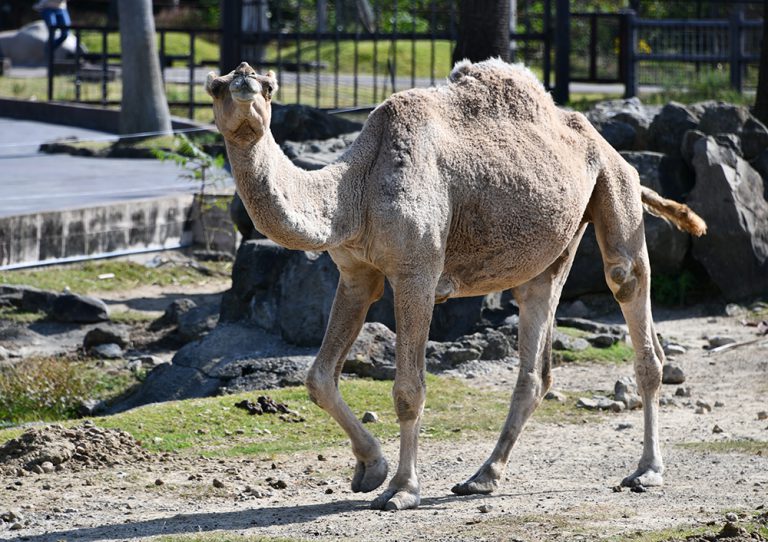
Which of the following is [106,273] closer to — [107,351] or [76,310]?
[76,310]

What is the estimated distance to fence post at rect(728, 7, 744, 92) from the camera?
22.9 meters

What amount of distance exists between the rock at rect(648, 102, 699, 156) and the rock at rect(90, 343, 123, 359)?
20.6ft

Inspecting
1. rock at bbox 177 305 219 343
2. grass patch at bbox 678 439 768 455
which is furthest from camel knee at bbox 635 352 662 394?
rock at bbox 177 305 219 343

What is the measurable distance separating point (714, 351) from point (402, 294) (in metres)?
5.69

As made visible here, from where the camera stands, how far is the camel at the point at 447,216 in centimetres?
677

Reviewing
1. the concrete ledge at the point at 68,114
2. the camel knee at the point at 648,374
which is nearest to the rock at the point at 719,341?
the camel knee at the point at 648,374

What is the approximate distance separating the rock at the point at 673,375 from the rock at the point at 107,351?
464cm

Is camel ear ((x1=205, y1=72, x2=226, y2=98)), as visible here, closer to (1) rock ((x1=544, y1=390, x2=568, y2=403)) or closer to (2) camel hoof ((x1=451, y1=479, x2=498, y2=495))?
(2) camel hoof ((x1=451, y1=479, x2=498, y2=495))

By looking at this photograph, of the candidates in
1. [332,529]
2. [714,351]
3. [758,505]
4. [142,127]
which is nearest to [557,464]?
[758,505]

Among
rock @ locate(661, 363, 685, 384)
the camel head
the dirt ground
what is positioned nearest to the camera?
the camel head

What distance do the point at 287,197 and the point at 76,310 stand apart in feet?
23.9

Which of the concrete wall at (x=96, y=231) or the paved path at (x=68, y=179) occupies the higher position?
the paved path at (x=68, y=179)

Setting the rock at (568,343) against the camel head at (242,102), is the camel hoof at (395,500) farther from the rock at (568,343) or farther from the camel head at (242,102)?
the rock at (568,343)

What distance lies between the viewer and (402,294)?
7160 millimetres
